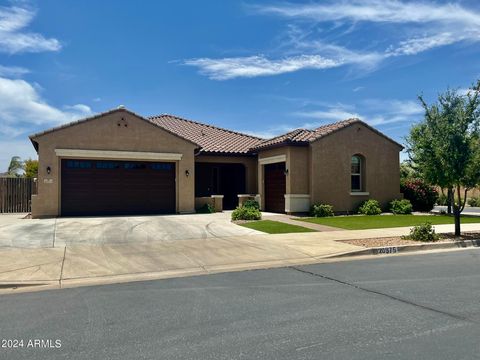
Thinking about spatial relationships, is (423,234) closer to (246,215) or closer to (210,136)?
(246,215)

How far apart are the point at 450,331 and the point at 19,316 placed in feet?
19.3

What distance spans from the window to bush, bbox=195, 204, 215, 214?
7.87 m

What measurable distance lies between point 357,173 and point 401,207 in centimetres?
297

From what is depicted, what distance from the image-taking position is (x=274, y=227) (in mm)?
16188

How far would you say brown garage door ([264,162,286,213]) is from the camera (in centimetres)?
2252

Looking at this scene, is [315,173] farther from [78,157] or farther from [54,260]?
[54,260]

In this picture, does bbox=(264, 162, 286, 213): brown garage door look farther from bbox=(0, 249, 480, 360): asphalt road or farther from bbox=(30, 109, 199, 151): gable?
bbox=(0, 249, 480, 360): asphalt road

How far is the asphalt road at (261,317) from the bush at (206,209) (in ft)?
43.7

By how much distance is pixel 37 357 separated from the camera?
4590mm

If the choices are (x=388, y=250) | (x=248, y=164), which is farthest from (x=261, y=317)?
(x=248, y=164)

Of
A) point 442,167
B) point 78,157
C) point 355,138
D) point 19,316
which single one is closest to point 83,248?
point 19,316

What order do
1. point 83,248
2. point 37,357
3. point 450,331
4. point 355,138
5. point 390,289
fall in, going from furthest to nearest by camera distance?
1. point 355,138
2. point 83,248
3. point 390,289
4. point 450,331
5. point 37,357

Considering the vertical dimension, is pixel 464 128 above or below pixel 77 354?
above

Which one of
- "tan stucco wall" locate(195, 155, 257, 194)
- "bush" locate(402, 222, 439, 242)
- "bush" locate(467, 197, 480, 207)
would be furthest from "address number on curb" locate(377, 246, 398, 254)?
"bush" locate(467, 197, 480, 207)
